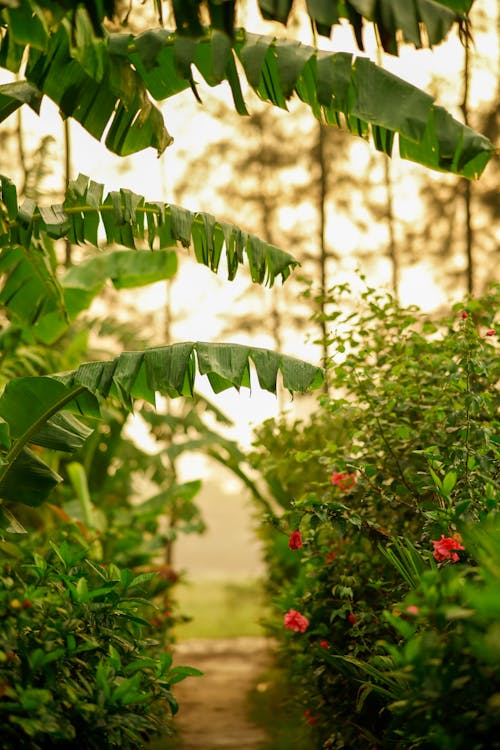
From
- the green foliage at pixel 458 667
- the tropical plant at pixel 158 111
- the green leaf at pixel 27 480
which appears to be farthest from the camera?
the green leaf at pixel 27 480

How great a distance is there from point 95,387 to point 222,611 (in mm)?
13809

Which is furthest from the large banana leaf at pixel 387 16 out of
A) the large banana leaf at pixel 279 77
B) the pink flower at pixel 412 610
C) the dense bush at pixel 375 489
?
the pink flower at pixel 412 610

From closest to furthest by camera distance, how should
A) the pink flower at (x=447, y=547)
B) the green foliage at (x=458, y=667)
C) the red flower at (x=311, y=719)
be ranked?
the green foliage at (x=458, y=667), the pink flower at (x=447, y=547), the red flower at (x=311, y=719)

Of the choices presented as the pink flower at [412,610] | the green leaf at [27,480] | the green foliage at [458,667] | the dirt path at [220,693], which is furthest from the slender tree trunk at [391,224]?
the pink flower at [412,610]

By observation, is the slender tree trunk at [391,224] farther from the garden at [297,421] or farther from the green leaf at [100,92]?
the green leaf at [100,92]

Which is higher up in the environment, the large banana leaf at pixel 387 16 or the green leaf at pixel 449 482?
the large banana leaf at pixel 387 16

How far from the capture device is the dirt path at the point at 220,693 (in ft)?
19.5

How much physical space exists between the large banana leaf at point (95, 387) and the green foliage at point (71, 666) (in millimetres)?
683

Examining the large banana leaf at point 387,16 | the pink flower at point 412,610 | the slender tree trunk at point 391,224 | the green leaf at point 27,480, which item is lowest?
the pink flower at point 412,610

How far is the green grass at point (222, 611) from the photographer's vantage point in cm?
1375

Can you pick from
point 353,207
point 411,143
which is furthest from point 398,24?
point 353,207

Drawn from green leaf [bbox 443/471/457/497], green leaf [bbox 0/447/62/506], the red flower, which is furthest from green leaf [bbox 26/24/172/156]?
the red flower

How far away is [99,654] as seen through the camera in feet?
12.3

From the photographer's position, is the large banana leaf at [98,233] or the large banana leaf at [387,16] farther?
the large banana leaf at [98,233]
